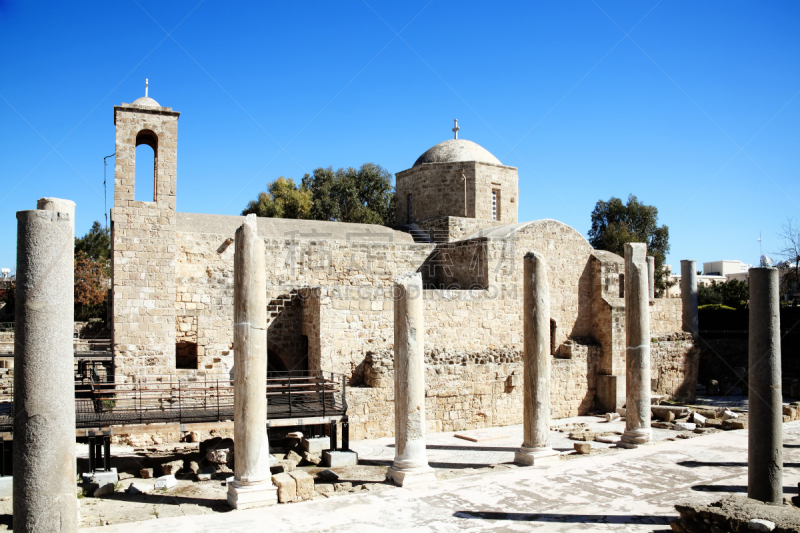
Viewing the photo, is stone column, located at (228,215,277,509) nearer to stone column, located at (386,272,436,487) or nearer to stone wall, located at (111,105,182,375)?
stone column, located at (386,272,436,487)

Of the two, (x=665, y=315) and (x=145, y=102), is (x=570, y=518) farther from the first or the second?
(x=665, y=315)

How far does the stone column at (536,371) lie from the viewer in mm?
10547

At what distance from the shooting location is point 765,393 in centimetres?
706

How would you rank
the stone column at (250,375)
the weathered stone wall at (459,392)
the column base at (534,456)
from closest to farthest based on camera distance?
the stone column at (250,375)
the column base at (534,456)
the weathered stone wall at (459,392)

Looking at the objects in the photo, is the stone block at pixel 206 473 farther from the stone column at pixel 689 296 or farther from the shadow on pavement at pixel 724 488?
the stone column at pixel 689 296

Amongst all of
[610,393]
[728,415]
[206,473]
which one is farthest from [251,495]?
[728,415]

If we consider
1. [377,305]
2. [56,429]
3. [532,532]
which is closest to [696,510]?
[532,532]

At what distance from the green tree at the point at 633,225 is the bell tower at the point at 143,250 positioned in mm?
28682

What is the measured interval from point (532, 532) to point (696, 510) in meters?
1.78

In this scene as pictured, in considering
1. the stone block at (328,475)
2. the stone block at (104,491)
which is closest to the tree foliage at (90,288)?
the stone block at (104,491)

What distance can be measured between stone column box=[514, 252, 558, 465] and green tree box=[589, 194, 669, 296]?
27300 millimetres

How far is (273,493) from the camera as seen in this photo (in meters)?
8.35

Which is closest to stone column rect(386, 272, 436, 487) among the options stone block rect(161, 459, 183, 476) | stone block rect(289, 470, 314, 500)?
stone block rect(289, 470, 314, 500)

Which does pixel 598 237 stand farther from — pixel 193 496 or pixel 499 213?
pixel 193 496
